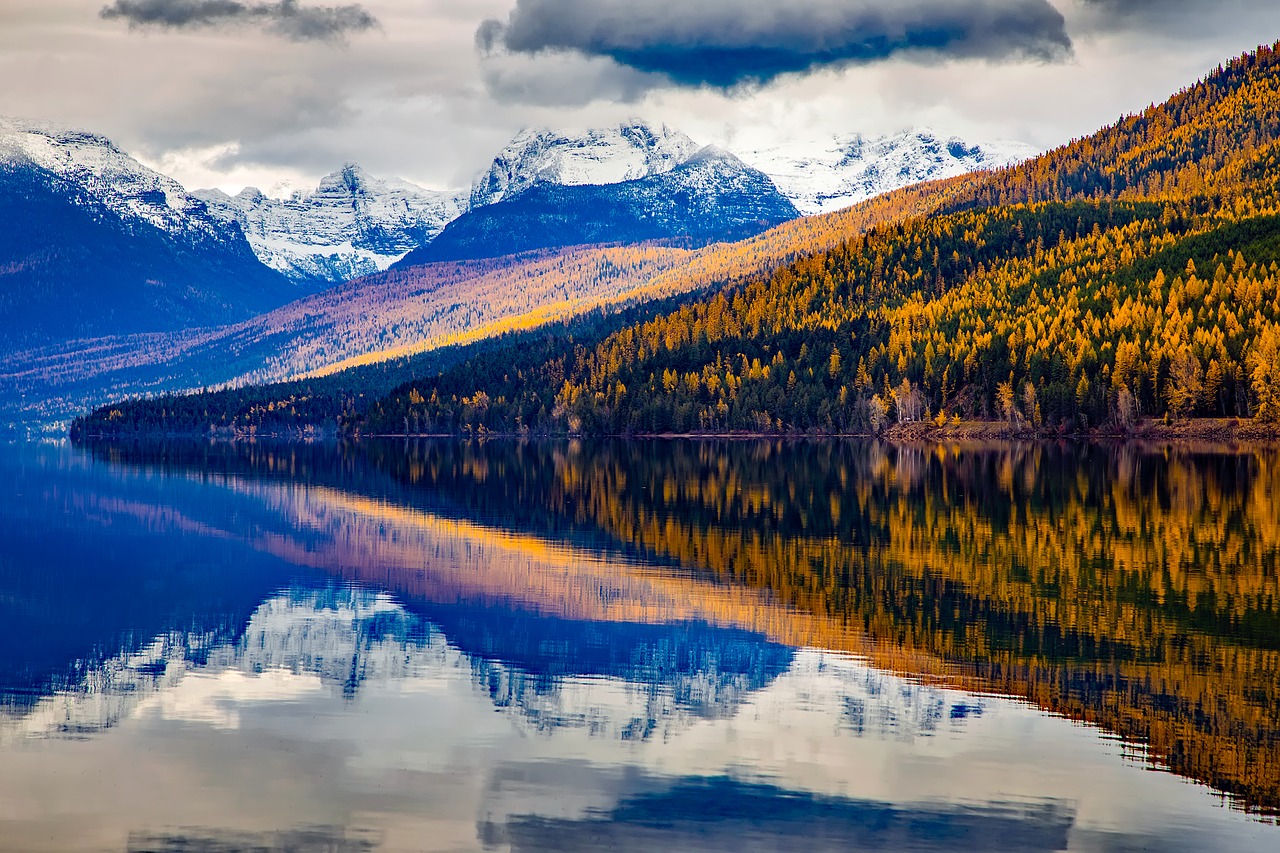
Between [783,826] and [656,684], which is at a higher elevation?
[656,684]

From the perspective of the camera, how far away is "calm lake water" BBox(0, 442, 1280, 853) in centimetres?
2492

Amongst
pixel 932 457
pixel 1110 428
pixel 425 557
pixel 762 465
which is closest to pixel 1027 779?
pixel 425 557

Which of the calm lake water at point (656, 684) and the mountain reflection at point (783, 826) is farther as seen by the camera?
the calm lake water at point (656, 684)

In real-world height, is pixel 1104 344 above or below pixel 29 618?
above

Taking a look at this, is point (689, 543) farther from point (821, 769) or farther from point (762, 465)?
point (762, 465)

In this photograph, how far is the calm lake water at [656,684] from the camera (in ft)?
81.8

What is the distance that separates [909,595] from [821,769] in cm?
1984

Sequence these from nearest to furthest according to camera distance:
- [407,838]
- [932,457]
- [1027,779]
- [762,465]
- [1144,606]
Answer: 1. [407,838]
2. [1027,779]
3. [1144,606]
4. [762,465]
5. [932,457]

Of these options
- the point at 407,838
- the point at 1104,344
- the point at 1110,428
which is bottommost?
the point at 407,838

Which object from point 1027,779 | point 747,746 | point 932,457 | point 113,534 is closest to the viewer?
point 1027,779

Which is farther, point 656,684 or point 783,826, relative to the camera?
point 656,684

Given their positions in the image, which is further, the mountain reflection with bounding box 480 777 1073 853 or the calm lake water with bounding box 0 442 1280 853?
the calm lake water with bounding box 0 442 1280 853

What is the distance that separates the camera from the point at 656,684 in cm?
3503

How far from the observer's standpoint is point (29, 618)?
4622cm
